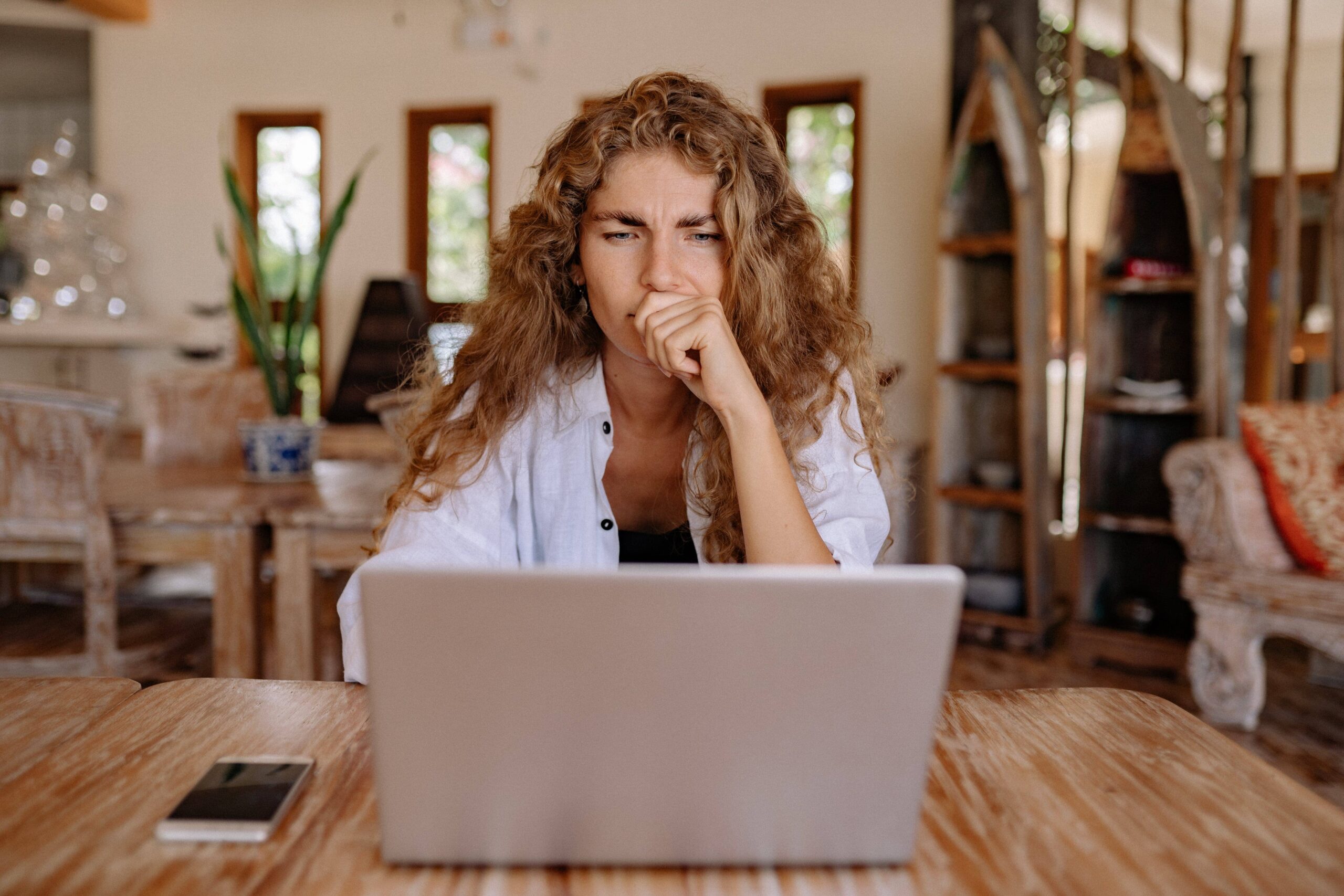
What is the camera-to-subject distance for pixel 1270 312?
475 cm

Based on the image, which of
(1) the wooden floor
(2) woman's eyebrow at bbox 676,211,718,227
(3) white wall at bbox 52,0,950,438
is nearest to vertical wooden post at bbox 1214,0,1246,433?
A: (1) the wooden floor

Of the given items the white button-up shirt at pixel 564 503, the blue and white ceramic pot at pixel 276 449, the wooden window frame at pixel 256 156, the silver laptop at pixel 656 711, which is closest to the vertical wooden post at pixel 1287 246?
the white button-up shirt at pixel 564 503

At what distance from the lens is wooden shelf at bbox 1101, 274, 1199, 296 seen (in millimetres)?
3123

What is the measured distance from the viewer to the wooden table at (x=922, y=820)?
564 millimetres

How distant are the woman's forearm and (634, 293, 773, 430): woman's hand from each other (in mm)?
13

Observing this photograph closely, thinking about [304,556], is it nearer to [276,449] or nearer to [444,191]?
[276,449]

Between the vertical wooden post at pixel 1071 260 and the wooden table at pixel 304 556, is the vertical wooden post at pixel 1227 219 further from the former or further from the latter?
the wooden table at pixel 304 556

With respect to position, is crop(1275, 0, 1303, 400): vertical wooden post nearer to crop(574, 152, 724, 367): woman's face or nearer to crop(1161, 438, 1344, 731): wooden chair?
crop(1161, 438, 1344, 731): wooden chair

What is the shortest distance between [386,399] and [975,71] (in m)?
2.63

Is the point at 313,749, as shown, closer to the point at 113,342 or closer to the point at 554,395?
the point at 554,395

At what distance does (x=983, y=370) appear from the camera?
140 inches

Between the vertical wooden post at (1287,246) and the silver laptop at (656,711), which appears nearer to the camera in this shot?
the silver laptop at (656,711)

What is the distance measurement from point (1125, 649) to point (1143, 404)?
2.68 feet

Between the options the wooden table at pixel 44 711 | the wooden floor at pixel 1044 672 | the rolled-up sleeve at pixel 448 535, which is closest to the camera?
the wooden table at pixel 44 711
